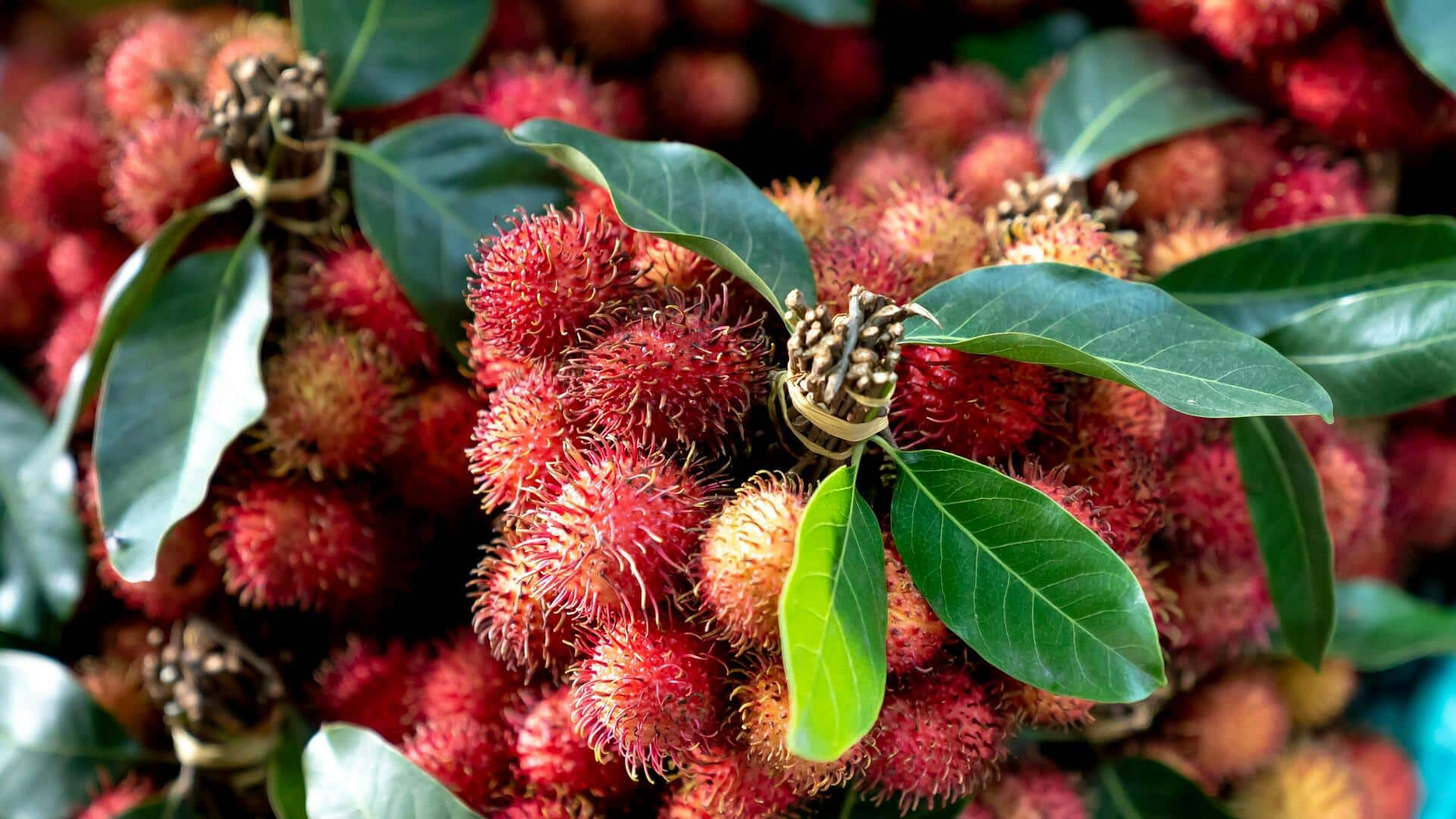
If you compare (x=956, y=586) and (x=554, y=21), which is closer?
(x=956, y=586)

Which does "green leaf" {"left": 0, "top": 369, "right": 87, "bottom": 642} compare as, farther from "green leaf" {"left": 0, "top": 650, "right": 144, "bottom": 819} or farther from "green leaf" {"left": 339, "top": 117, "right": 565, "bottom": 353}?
"green leaf" {"left": 339, "top": 117, "right": 565, "bottom": 353}

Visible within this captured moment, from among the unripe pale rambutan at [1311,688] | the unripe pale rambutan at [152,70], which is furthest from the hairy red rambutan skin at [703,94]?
the unripe pale rambutan at [1311,688]

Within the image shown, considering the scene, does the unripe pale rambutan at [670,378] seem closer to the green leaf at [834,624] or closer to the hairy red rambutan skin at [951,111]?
the green leaf at [834,624]

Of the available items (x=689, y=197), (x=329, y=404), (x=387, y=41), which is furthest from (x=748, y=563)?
(x=387, y=41)

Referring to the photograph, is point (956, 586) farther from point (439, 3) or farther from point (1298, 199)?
point (439, 3)

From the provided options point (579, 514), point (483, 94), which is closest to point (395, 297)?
point (483, 94)

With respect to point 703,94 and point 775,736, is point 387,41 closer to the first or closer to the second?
point 703,94
